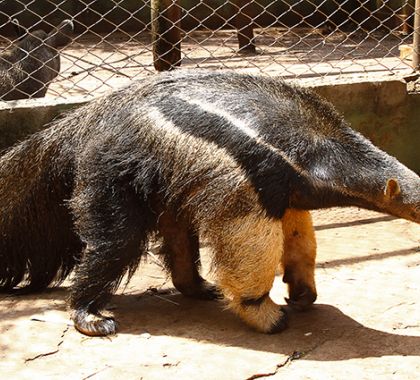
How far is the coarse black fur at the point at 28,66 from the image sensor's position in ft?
31.8

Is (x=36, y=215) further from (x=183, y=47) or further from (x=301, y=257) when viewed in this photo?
(x=183, y=47)

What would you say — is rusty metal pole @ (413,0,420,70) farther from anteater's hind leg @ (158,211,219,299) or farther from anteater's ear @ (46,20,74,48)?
anteater's ear @ (46,20,74,48)

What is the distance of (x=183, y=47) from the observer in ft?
45.2

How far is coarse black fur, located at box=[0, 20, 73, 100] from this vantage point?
31.8 ft

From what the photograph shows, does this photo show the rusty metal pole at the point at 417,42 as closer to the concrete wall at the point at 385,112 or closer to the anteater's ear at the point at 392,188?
the concrete wall at the point at 385,112

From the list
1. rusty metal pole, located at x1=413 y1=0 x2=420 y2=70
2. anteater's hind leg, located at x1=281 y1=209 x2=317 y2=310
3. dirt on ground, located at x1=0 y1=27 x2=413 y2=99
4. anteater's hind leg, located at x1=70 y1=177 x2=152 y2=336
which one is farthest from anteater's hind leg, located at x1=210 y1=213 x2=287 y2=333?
rusty metal pole, located at x1=413 y1=0 x2=420 y2=70

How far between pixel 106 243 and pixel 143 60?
7.73 metres

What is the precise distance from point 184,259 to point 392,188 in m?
1.56

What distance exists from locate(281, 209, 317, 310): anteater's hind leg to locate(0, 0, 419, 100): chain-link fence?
103 inches

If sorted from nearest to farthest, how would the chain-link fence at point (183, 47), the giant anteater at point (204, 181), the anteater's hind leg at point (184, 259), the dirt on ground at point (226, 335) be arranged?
the dirt on ground at point (226, 335) < the giant anteater at point (204, 181) < the anteater's hind leg at point (184, 259) < the chain-link fence at point (183, 47)

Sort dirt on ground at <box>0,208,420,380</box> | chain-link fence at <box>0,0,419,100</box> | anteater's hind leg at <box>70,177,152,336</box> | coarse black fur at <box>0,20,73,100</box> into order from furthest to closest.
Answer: coarse black fur at <box>0,20,73,100</box>, chain-link fence at <box>0,0,419,100</box>, anteater's hind leg at <box>70,177,152,336</box>, dirt on ground at <box>0,208,420,380</box>

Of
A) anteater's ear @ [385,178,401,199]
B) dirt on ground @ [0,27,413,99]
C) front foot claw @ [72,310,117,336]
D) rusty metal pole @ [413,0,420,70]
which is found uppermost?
rusty metal pole @ [413,0,420,70]

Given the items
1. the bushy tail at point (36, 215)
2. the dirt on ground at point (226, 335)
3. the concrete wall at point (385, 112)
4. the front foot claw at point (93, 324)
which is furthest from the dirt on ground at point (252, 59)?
the front foot claw at point (93, 324)

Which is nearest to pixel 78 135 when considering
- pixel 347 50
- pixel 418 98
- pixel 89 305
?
pixel 89 305
